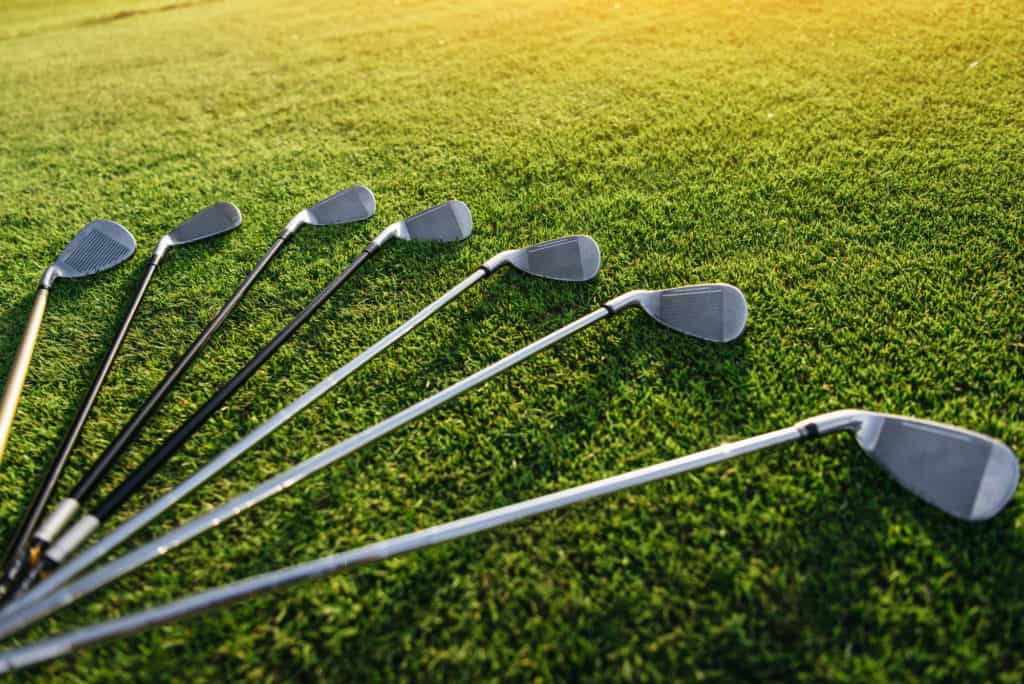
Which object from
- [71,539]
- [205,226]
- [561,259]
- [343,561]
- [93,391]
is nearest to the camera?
[343,561]

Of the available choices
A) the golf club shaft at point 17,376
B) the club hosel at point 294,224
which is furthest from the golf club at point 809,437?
the club hosel at point 294,224

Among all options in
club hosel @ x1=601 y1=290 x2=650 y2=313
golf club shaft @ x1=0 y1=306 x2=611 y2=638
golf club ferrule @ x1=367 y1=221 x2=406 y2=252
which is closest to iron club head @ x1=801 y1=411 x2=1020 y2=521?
club hosel @ x1=601 y1=290 x2=650 y2=313

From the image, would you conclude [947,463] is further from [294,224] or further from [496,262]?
[294,224]

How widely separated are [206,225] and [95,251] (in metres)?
0.57

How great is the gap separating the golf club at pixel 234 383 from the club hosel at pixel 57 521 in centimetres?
3

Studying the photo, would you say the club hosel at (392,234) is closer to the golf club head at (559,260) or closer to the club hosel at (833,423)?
the golf club head at (559,260)

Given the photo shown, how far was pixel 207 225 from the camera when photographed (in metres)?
3.25

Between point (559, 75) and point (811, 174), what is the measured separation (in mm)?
2980

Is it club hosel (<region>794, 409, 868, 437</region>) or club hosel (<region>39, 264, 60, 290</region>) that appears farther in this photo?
club hosel (<region>39, 264, 60, 290</region>)

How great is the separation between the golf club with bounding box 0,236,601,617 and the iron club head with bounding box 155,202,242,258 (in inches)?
64.6

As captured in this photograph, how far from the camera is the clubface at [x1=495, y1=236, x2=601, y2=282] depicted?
8.59 ft

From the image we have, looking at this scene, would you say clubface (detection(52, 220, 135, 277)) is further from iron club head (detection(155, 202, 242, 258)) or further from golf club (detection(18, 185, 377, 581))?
golf club (detection(18, 185, 377, 581))

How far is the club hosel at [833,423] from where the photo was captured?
1754 millimetres

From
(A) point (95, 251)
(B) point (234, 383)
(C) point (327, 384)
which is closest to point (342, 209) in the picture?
(A) point (95, 251)
